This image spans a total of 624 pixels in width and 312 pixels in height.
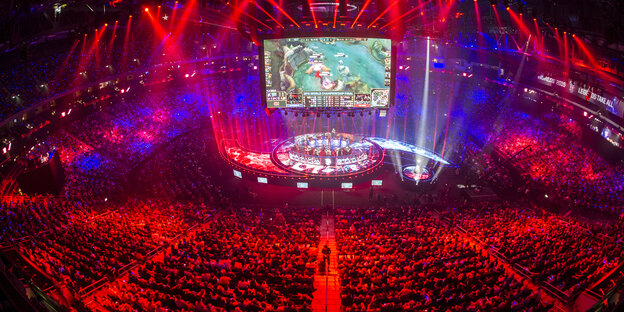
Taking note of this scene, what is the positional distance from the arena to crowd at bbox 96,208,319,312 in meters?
0.10

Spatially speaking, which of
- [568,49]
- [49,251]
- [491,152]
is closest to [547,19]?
[568,49]

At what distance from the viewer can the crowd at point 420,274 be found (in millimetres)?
13406

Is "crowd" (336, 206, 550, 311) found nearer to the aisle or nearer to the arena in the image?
the arena

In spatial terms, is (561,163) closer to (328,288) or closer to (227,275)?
(328,288)

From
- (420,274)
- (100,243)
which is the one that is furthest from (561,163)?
(100,243)

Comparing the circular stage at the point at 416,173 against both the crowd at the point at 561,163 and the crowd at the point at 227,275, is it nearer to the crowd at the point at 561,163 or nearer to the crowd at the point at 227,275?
the crowd at the point at 561,163

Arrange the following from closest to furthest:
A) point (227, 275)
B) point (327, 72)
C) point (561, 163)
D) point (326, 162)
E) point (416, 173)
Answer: point (227, 275)
point (327, 72)
point (561, 163)
point (326, 162)
point (416, 173)

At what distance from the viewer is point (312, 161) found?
101 ft

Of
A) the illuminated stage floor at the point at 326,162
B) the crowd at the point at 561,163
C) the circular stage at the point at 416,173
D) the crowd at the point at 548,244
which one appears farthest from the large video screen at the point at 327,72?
the crowd at the point at 561,163

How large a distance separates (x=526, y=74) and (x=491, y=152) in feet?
25.8

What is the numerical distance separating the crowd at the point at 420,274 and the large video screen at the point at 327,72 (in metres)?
10.7

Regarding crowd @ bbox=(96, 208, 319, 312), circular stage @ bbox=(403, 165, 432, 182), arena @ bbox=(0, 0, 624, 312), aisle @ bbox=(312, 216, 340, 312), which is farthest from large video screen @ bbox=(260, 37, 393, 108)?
aisle @ bbox=(312, 216, 340, 312)

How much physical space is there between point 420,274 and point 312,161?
17.0 meters

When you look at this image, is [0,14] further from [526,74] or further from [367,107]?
[526,74]
